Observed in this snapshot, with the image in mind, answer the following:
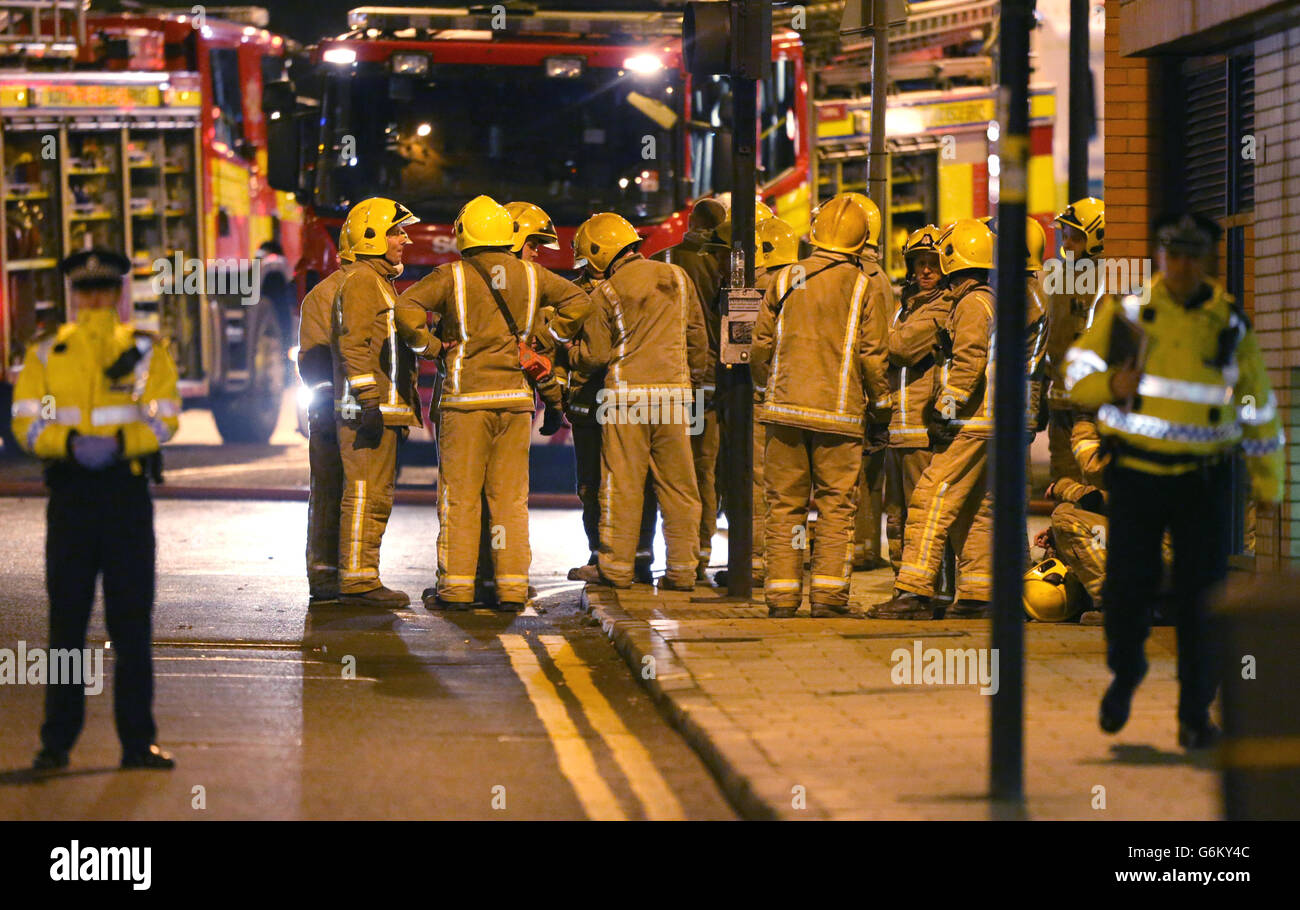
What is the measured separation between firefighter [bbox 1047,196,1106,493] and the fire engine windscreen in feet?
14.9

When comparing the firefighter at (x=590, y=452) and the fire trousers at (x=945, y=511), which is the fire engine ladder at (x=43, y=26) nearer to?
the firefighter at (x=590, y=452)

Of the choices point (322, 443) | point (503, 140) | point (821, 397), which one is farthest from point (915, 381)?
point (503, 140)

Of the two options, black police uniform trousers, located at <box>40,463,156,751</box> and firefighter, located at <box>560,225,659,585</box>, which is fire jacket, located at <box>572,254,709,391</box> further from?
black police uniform trousers, located at <box>40,463,156,751</box>

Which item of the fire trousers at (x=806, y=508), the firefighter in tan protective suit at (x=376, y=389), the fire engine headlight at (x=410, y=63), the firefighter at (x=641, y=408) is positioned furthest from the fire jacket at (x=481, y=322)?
the fire engine headlight at (x=410, y=63)

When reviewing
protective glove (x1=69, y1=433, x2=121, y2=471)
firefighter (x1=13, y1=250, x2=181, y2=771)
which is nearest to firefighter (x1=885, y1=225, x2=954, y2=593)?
firefighter (x1=13, y1=250, x2=181, y2=771)

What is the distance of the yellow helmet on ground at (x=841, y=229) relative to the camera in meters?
9.97

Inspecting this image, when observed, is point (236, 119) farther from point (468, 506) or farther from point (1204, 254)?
point (1204, 254)

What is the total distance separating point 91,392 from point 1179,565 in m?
3.76

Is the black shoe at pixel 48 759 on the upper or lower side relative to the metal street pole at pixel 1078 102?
lower

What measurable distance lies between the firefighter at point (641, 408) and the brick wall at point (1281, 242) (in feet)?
10.1

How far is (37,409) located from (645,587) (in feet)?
16.1
